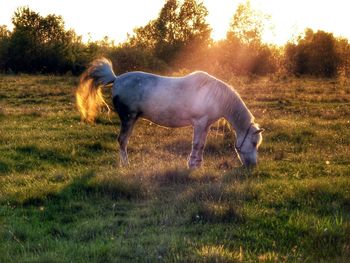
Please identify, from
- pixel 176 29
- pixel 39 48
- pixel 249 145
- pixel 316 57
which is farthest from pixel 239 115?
pixel 176 29

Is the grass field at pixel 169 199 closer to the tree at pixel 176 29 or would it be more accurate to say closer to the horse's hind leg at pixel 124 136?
the horse's hind leg at pixel 124 136

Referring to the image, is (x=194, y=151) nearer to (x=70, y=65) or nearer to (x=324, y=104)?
(x=324, y=104)

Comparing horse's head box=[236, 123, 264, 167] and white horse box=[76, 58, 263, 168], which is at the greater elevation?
white horse box=[76, 58, 263, 168]

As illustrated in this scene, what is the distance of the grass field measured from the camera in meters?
5.16

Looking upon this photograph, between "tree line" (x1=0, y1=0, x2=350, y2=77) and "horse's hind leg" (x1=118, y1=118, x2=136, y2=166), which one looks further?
"tree line" (x1=0, y1=0, x2=350, y2=77)

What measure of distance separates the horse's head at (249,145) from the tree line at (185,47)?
33.2 meters

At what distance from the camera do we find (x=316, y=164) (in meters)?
9.84

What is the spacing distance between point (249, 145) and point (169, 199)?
2990 millimetres

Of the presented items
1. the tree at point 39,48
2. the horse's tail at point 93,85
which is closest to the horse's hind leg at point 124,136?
the horse's tail at point 93,85

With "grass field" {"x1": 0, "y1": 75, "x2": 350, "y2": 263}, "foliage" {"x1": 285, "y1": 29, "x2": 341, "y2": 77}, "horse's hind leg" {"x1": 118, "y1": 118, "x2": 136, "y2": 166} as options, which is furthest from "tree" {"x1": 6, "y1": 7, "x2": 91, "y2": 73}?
"horse's hind leg" {"x1": 118, "y1": 118, "x2": 136, "y2": 166}

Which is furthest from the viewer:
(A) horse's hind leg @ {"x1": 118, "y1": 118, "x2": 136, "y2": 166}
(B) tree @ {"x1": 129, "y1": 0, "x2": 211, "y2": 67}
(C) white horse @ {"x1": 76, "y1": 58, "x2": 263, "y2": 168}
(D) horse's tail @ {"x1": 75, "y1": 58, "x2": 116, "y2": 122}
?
(B) tree @ {"x1": 129, "y1": 0, "x2": 211, "y2": 67}

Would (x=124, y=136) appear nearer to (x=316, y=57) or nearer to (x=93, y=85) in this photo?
(x=93, y=85)

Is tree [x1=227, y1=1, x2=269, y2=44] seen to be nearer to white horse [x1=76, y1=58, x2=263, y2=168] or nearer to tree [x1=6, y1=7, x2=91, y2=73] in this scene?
tree [x1=6, y1=7, x2=91, y2=73]

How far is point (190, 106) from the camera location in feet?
32.1
